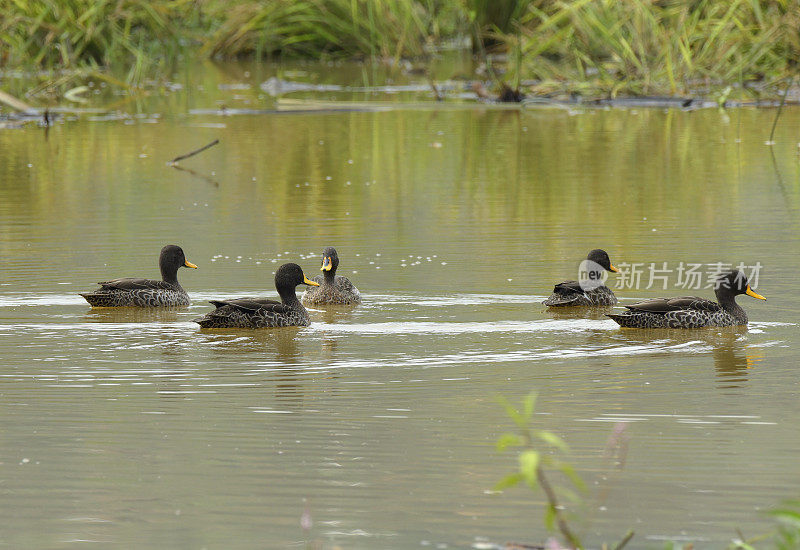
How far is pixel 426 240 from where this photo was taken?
41.7 ft

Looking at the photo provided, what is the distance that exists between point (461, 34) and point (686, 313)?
26.5 metres

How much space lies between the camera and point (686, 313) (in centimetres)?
980

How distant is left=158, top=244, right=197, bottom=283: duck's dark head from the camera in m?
11.2

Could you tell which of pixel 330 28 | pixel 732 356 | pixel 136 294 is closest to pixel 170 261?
pixel 136 294

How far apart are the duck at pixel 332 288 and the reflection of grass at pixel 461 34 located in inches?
473

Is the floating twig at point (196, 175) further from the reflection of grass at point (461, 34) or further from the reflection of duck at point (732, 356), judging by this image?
the reflection of duck at point (732, 356)

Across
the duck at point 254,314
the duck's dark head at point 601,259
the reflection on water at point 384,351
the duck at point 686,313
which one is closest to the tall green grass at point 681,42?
the reflection on water at point 384,351

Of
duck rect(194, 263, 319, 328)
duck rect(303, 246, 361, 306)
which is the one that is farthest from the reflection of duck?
duck rect(194, 263, 319, 328)

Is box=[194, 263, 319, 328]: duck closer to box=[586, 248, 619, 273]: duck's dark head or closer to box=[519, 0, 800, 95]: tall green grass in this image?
box=[586, 248, 619, 273]: duck's dark head

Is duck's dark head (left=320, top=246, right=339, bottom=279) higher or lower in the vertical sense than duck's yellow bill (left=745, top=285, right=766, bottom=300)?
higher

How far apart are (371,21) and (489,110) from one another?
24.0ft

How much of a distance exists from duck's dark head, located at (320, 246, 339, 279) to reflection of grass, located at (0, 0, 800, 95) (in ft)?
39.2

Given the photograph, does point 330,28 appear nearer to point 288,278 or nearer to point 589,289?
point 288,278

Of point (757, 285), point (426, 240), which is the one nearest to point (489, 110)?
point (426, 240)
